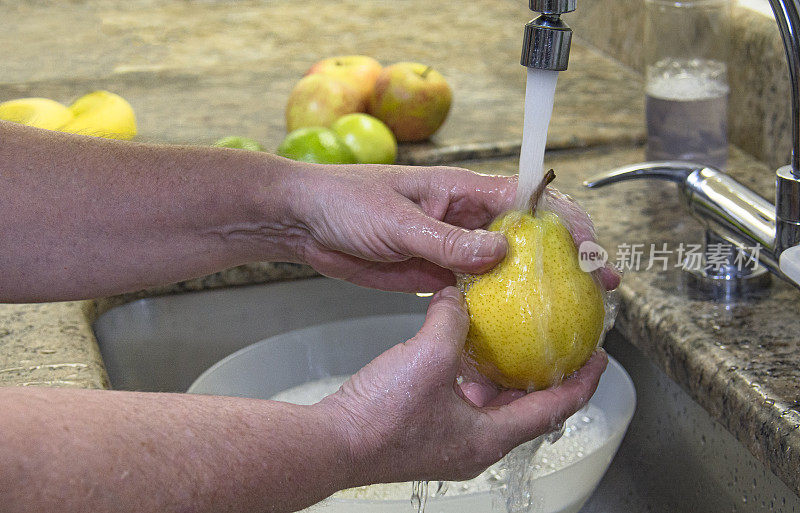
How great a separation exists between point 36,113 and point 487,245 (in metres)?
0.92

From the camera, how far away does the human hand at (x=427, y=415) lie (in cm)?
68

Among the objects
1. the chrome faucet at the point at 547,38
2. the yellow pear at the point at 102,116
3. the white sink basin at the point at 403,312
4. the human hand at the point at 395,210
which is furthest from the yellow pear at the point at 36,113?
the chrome faucet at the point at 547,38

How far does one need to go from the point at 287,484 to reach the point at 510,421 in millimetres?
203

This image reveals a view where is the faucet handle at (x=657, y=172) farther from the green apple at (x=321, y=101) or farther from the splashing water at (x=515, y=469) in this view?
the green apple at (x=321, y=101)

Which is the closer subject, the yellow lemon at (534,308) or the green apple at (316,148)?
the yellow lemon at (534,308)

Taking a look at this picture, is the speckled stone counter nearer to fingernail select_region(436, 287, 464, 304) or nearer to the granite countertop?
the granite countertop

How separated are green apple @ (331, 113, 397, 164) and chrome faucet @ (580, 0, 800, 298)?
0.40m

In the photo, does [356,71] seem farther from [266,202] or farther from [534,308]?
[534,308]

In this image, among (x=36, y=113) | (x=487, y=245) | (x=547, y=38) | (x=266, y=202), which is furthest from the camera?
(x=36, y=113)

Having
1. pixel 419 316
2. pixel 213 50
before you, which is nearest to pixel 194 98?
pixel 213 50

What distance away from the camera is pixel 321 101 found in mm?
1464

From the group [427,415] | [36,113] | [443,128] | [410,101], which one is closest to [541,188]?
[427,415]

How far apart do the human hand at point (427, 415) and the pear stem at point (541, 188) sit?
0.41 feet

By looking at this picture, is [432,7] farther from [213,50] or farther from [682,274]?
[682,274]
